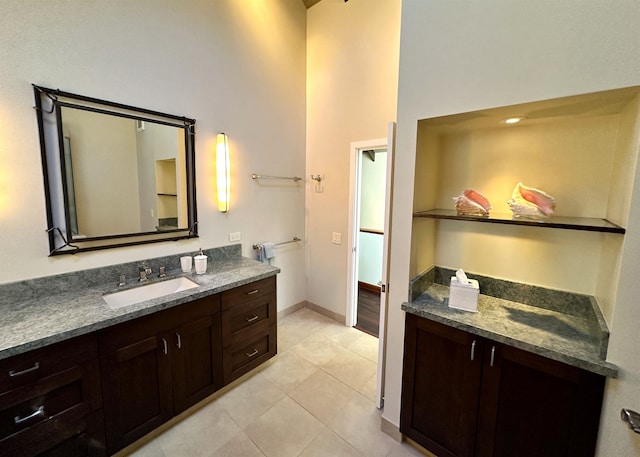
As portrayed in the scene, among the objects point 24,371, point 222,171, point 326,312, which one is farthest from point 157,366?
point 326,312

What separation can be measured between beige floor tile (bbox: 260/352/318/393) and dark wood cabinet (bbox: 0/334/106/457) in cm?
122

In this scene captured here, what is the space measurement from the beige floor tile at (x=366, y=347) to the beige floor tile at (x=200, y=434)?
1367 mm

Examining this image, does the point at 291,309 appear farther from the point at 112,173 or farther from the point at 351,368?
the point at 112,173

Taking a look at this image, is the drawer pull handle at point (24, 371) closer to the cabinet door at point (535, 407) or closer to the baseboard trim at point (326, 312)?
the cabinet door at point (535, 407)

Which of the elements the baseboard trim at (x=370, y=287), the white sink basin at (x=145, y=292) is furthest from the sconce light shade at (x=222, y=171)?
the baseboard trim at (x=370, y=287)

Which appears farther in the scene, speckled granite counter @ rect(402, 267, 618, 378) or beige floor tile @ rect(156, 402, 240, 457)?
beige floor tile @ rect(156, 402, 240, 457)

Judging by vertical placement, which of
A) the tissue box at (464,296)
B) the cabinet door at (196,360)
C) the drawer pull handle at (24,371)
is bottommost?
A: the cabinet door at (196,360)

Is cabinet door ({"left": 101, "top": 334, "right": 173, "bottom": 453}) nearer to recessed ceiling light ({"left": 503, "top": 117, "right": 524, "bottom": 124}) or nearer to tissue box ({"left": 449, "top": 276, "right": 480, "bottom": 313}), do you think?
tissue box ({"left": 449, "top": 276, "right": 480, "bottom": 313})

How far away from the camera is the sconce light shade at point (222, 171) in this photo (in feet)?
8.41

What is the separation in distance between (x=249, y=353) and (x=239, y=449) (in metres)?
0.69

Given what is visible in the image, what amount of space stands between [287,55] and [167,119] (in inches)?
67.9

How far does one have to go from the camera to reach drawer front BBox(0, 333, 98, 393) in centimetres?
122

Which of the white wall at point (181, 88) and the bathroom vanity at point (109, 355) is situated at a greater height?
the white wall at point (181, 88)

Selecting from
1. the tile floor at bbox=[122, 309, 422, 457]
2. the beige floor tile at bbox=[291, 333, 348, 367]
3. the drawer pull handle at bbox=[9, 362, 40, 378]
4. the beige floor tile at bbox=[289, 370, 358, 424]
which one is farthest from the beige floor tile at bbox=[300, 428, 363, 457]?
the drawer pull handle at bbox=[9, 362, 40, 378]
